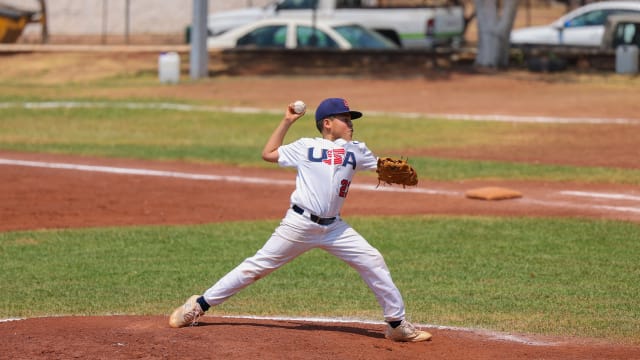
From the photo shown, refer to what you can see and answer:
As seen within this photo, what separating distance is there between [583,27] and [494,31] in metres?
4.99

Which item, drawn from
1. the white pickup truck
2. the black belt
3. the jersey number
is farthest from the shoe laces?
the white pickup truck

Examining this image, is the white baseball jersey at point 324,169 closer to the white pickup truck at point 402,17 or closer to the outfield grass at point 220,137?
the outfield grass at point 220,137

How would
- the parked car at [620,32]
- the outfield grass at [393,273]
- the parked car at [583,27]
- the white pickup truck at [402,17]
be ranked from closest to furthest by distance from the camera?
the outfield grass at [393,273] → the parked car at [620,32] → the parked car at [583,27] → the white pickup truck at [402,17]

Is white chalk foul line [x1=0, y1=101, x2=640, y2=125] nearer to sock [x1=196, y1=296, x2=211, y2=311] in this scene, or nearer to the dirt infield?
the dirt infield

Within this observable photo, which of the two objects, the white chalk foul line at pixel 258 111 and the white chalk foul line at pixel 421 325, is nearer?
the white chalk foul line at pixel 421 325

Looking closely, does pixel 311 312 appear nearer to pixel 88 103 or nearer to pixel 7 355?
pixel 7 355

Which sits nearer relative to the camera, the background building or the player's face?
the player's face

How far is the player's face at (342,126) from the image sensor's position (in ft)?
29.8

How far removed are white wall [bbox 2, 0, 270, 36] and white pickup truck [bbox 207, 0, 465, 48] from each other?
13.1 m

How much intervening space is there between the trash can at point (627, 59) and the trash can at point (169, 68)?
41.4 feet

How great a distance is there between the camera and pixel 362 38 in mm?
37250

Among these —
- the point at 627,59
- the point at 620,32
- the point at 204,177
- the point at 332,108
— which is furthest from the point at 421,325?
the point at 620,32

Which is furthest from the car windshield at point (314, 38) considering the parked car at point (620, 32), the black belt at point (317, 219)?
the black belt at point (317, 219)

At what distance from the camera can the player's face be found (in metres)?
9.09
